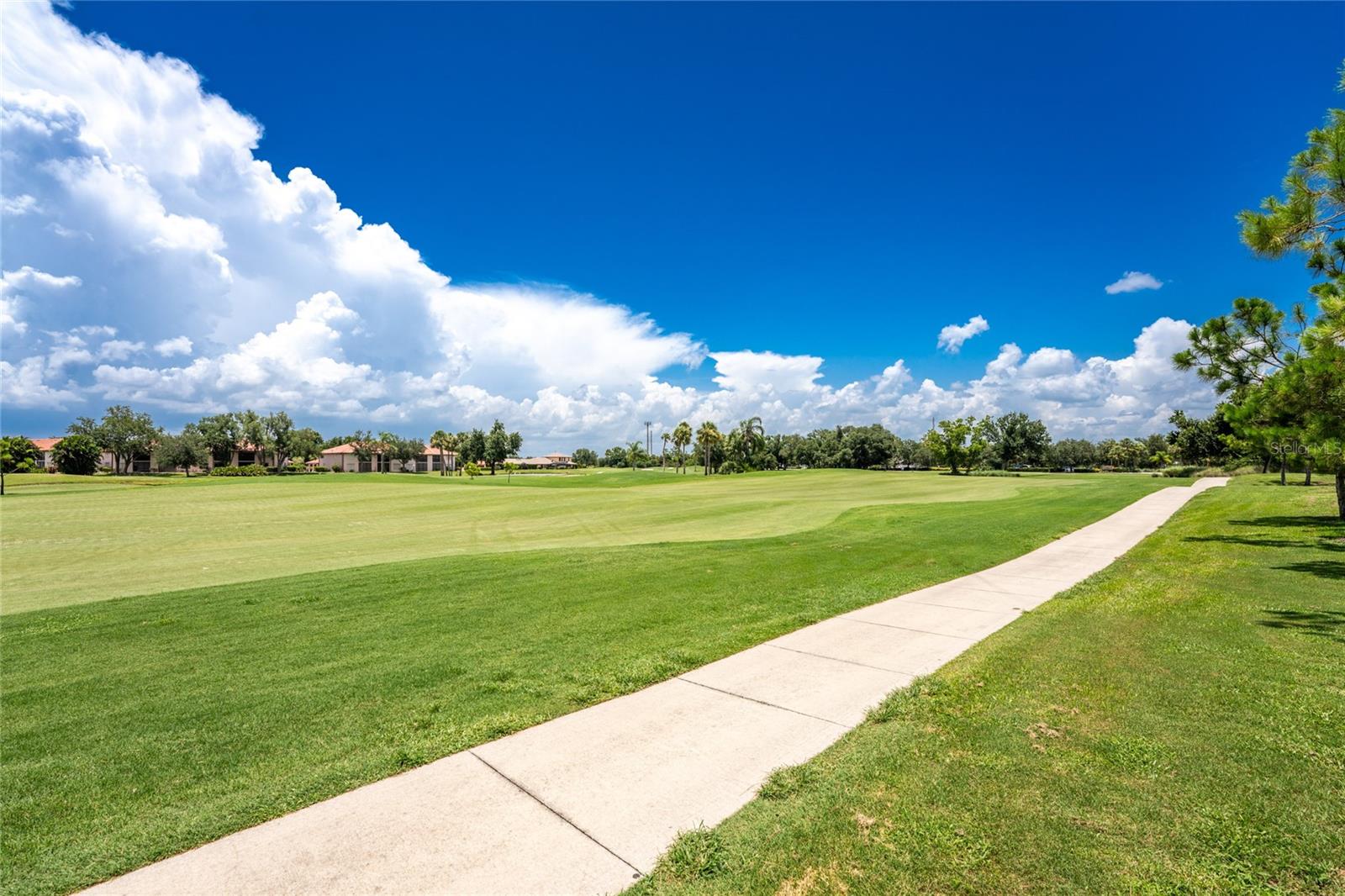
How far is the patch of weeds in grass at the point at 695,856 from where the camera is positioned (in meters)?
2.94

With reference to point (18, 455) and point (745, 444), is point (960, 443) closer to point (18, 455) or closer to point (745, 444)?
point (745, 444)

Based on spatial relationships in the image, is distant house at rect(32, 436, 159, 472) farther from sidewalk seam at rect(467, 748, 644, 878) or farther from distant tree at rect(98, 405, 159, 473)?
sidewalk seam at rect(467, 748, 644, 878)

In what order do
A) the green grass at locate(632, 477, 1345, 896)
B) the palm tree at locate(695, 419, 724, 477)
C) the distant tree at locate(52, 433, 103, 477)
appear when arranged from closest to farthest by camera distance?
the green grass at locate(632, 477, 1345, 896) < the distant tree at locate(52, 433, 103, 477) < the palm tree at locate(695, 419, 724, 477)

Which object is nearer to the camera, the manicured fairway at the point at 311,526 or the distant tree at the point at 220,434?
the manicured fairway at the point at 311,526

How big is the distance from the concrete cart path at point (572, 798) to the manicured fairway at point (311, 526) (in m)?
10.1

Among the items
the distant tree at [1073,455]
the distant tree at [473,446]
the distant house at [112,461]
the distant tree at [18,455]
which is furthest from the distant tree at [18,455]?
the distant tree at [1073,455]

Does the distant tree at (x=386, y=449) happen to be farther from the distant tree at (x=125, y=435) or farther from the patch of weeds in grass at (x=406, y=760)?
the patch of weeds in grass at (x=406, y=760)

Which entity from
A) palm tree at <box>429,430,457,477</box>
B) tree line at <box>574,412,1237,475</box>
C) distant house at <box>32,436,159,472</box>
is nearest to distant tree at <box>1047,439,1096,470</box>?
tree line at <box>574,412,1237,475</box>

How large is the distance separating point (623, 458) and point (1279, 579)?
568ft

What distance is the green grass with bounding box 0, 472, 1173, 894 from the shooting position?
362 cm

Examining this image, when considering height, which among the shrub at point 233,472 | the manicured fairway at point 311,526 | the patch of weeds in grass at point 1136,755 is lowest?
the manicured fairway at point 311,526

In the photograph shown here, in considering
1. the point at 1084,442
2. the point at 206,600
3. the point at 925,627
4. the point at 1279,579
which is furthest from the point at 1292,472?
the point at 1084,442

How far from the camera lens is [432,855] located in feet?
10.2

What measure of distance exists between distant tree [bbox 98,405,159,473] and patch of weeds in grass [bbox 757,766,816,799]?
449 feet
